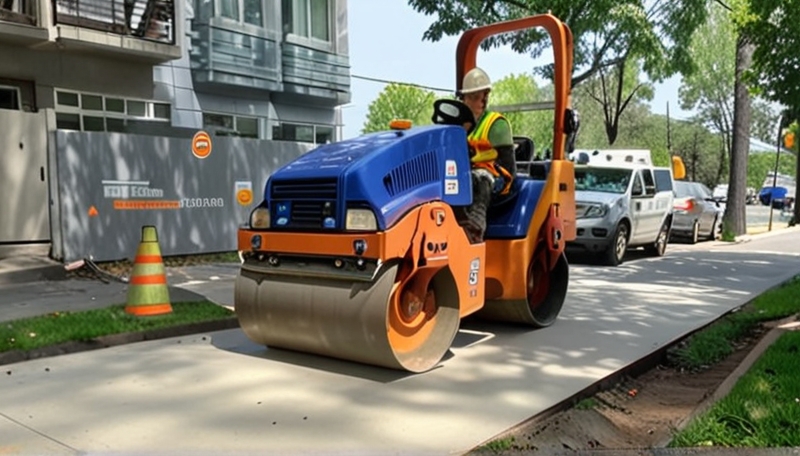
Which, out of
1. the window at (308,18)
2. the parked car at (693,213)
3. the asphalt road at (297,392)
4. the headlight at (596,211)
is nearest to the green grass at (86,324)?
the asphalt road at (297,392)

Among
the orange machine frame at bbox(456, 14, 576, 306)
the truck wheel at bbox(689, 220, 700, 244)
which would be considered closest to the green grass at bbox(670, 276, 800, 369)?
the orange machine frame at bbox(456, 14, 576, 306)

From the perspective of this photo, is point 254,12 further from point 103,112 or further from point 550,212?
point 550,212

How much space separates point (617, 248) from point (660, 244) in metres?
2.65

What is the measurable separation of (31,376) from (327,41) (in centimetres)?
1487

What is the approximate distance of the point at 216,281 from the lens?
10.4 m

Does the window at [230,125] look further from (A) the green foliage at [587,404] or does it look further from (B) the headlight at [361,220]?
(A) the green foliage at [587,404]

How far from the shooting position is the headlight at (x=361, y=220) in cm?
469

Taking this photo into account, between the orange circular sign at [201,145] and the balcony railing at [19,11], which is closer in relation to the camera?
the balcony railing at [19,11]

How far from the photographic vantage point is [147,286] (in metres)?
7.14

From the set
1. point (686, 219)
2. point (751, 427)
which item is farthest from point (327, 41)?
point (751, 427)

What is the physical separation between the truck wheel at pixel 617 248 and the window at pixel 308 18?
32.9ft

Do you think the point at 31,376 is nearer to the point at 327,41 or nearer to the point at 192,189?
the point at 192,189

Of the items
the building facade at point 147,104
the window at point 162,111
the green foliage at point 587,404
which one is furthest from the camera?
the window at point 162,111

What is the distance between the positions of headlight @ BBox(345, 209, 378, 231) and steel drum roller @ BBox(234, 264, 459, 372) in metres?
0.32
